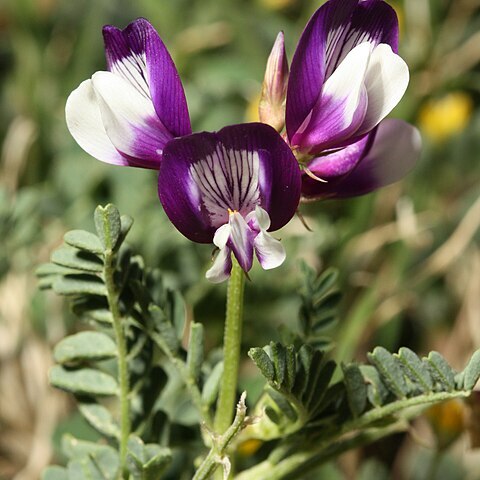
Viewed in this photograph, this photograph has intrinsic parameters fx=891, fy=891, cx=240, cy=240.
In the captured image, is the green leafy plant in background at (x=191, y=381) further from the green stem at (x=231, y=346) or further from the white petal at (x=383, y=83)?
the white petal at (x=383, y=83)

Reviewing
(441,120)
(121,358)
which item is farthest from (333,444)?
(441,120)

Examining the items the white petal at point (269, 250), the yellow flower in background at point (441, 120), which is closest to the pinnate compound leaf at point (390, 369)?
the white petal at point (269, 250)

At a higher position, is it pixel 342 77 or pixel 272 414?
pixel 342 77

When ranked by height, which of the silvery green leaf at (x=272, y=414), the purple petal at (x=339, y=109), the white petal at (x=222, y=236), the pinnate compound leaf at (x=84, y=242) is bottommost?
the silvery green leaf at (x=272, y=414)

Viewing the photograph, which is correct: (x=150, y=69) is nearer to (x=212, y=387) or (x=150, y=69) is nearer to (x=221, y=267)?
(x=221, y=267)

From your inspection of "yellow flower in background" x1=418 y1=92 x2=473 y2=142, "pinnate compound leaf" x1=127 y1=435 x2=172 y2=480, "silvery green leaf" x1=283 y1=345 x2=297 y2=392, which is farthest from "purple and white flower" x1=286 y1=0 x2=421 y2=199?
"yellow flower in background" x1=418 y1=92 x2=473 y2=142

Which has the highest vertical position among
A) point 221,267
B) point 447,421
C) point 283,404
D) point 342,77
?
point 342,77
